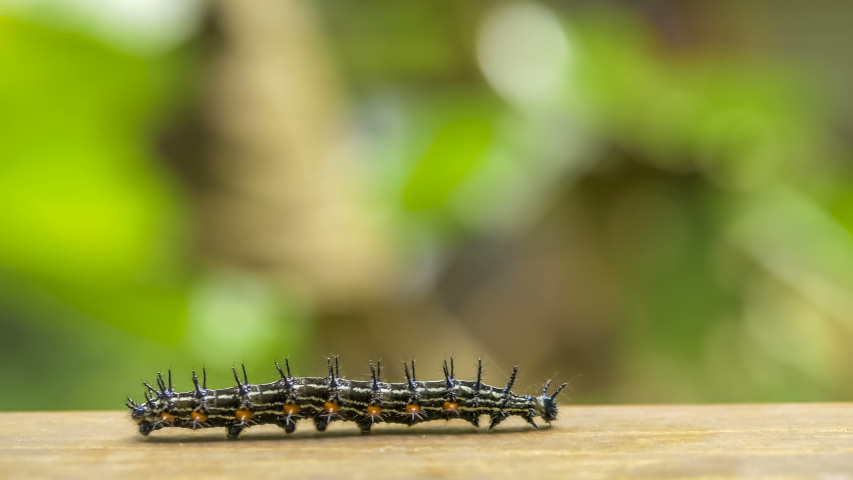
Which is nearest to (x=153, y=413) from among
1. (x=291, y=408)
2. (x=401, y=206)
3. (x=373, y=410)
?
(x=291, y=408)

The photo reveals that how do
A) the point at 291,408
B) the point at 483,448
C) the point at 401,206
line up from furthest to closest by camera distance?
the point at 401,206, the point at 291,408, the point at 483,448

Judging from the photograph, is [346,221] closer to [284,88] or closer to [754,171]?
[284,88]

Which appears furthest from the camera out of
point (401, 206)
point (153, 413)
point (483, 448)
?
point (401, 206)

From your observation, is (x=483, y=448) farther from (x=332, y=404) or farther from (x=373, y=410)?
(x=332, y=404)

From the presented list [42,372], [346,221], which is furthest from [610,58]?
[42,372]

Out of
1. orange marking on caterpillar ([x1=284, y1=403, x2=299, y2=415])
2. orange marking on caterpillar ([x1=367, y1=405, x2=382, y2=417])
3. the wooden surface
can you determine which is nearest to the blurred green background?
the wooden surface

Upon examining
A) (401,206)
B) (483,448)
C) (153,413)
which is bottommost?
(483,448)
